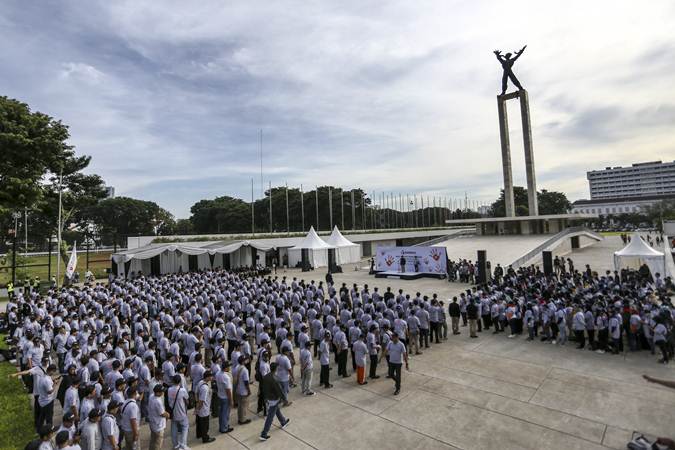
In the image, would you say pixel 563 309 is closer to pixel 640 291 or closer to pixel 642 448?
pixel 640 291

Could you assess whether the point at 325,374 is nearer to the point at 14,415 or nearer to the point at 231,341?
the point at 231,341

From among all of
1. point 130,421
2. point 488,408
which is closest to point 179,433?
point 130,421

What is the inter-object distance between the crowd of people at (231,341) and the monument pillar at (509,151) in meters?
26.9

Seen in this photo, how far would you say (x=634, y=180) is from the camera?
6245 inches

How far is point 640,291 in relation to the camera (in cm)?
1217

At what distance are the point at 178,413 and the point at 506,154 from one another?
148 feet

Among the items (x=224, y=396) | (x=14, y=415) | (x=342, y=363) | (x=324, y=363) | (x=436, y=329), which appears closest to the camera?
(x=224, y=396)

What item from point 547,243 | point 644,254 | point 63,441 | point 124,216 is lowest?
point 63,441

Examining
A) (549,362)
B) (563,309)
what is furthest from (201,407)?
(563,309)

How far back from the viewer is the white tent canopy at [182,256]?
83.5 ft

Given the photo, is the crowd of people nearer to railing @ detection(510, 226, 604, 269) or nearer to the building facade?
railing @ detection(510, 226, 604, 269)

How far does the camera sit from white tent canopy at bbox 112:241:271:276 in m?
25.4

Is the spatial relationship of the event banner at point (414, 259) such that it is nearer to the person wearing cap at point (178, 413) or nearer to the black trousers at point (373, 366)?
the black trousers at point (373, 366)

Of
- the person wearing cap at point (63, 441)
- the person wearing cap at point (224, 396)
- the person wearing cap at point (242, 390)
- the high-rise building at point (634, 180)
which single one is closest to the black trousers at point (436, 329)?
the person wearing cap at point (242, 390)
